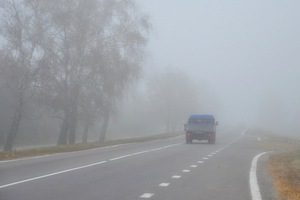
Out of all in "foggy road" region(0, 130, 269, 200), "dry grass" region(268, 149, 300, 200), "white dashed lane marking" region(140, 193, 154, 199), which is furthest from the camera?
"dry grass" region(268, 149, 300, 200)

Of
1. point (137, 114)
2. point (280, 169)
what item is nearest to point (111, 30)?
point (280, 169)

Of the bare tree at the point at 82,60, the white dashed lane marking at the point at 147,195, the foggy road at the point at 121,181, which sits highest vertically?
the bare tree at the point at 82,60

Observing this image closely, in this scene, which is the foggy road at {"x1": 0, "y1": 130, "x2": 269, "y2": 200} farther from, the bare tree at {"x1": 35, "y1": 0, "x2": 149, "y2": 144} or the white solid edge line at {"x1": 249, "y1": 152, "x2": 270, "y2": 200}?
the bare tree at {"x1": 35, "y1": 0, "x2": 149, "y2": 144}

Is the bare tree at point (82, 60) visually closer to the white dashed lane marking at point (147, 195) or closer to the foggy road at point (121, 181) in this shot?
the foggy road at point (121, 181)

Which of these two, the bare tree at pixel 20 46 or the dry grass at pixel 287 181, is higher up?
the bare tree at pixel 20 46

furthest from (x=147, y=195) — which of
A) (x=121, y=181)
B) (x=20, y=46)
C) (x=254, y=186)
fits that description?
(x=20, y=46)

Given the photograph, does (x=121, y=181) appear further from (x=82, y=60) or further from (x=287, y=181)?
(x=82, y=60)

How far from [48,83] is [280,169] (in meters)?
18.7

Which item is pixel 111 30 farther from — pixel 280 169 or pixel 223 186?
pixel 223 186

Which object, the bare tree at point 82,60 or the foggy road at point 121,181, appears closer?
the foggy road at point 121,181

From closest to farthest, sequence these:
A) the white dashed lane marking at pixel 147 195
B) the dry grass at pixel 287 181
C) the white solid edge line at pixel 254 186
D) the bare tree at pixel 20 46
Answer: the white dashed lane marking at pixel 147 195 < the white solid edge line at pixel 254 186 < the dry grass at pixel 287 181 < the bare tree at pixel 20 46

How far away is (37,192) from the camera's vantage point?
1147 centimetres

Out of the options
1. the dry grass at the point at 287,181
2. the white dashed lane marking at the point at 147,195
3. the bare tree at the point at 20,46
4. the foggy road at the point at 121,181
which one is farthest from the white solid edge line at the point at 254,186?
the bare tree at the point at 20,46

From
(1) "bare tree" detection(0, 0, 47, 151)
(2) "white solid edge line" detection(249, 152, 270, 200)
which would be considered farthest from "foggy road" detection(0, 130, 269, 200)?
(1) "bare tree" detection(0, 0, 47, 151)
